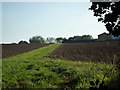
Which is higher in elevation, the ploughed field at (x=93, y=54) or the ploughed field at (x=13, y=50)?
the ploughed field at (x=93, y=54)

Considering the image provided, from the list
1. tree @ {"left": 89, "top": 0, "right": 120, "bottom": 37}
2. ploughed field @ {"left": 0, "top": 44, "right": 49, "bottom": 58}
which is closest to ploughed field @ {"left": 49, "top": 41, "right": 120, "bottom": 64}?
tree @ {"left": 89, "top": 0, "right": 120, "bottom": 37}

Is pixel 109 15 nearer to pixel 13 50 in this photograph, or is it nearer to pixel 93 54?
pixel 93 54

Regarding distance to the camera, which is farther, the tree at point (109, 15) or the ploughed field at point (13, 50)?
the ploughed field at point (13, 50)

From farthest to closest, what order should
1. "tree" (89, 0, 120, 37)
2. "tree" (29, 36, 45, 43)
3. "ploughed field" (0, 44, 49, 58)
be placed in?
"tree" (29, 36, 45, 43) → "ploughed field" (0, 44, 49, 58) → "tree" (89, 0, 120, 37)

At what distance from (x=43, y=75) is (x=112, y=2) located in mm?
5307

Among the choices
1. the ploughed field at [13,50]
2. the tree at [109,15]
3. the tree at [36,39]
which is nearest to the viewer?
the tree at [109,15]

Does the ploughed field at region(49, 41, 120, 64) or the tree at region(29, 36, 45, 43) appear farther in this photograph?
the tree at region(29, 36, 45, 43)

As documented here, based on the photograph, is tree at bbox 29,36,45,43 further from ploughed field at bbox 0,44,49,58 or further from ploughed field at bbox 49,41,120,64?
ploughed field at bbox 49,41,120,64

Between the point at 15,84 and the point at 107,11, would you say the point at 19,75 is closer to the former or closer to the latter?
the point at 15,84

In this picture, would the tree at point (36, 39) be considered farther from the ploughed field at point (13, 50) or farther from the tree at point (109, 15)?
the tree at point (109, 15)

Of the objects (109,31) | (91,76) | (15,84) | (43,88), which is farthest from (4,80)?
(109,31)

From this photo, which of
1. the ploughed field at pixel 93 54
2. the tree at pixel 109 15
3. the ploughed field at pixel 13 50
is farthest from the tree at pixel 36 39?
the tree at pixel 109 15

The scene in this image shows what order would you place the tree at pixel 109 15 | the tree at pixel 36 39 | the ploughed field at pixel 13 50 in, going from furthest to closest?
the tree at pixel 36 39 → the ploughed field at pixel 13 50 → the tree at pixel 109 15

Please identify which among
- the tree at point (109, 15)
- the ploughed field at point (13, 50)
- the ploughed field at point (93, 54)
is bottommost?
the ploughed field at point (13, 50)
